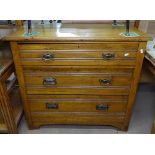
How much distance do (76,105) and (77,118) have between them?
14 centimetres

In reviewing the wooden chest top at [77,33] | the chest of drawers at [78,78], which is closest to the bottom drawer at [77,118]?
the chest of drawers at [78,78]

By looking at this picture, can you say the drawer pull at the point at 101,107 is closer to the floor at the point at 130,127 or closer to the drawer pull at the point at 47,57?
the floor at the point at 130,127

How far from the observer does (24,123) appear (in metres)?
1.59

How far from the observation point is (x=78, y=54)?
1146 mm

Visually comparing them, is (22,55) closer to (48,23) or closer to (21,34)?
(21,34)

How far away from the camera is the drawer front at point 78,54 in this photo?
44.3 inches

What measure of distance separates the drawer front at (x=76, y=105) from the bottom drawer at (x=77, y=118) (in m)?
0.04

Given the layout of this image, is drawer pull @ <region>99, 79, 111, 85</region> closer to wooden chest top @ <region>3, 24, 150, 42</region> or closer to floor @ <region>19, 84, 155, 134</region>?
wooden chest top @ <region>3, 24, 150, 42</region>

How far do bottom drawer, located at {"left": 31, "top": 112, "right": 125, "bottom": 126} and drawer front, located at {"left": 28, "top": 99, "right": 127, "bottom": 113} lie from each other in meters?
0.04

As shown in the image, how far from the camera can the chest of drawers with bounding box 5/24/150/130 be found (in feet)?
3.69

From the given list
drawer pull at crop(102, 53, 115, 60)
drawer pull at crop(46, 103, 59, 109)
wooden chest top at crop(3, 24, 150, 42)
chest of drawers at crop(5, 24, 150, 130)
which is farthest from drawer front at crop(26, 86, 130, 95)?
wooden chest top at crop(3, 24, 150, 42)
